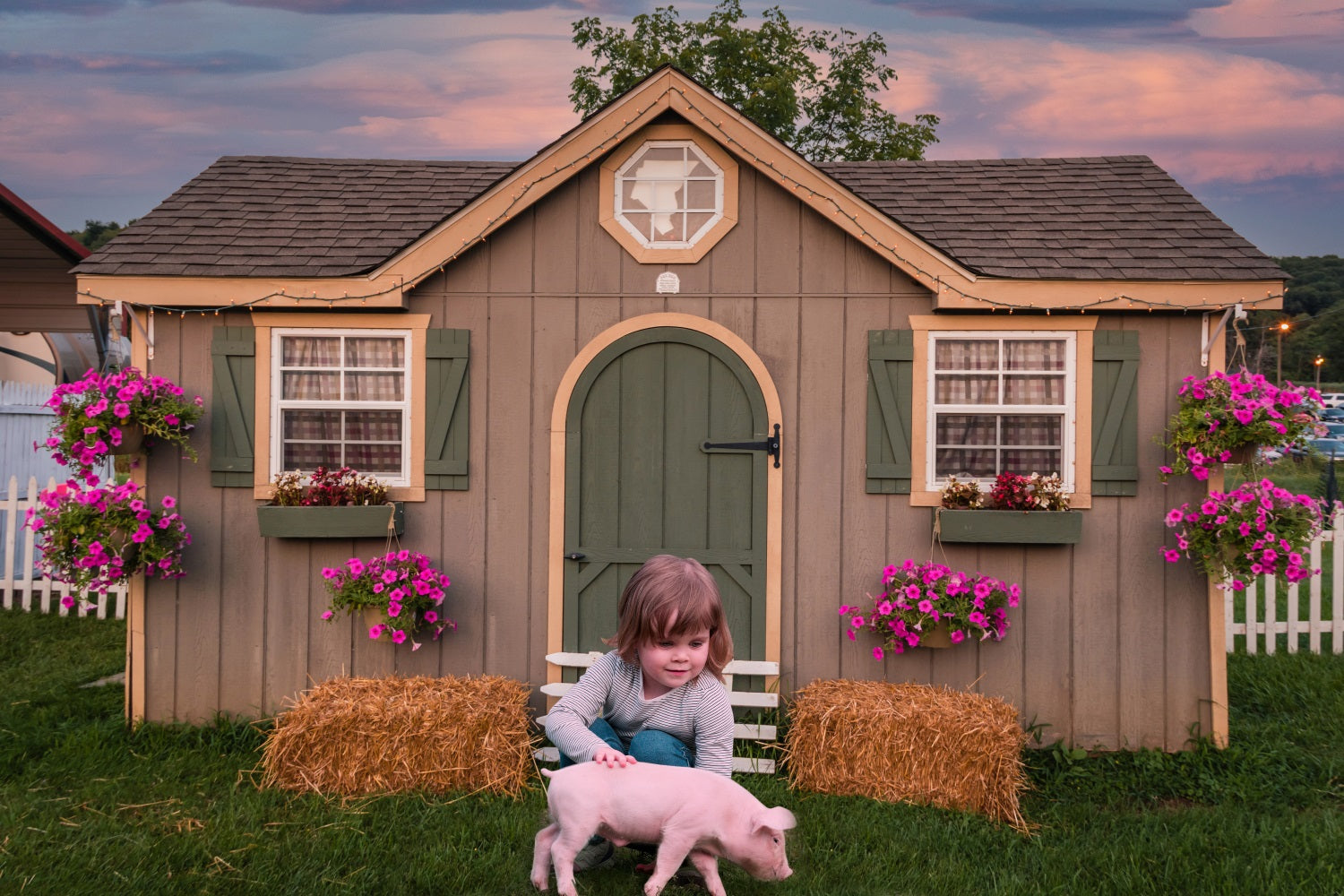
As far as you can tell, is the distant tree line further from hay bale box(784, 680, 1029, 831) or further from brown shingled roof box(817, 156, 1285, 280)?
hay bale box(784, 680, 1029, 831)

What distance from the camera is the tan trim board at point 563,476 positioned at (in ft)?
17.5

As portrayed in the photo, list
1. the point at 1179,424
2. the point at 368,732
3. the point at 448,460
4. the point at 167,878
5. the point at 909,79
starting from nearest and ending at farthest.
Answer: the point at 167,878
the point at 368,732
the point at 1179,424
the point at 448,460
the point at 909,79

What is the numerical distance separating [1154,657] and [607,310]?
12.0 ft

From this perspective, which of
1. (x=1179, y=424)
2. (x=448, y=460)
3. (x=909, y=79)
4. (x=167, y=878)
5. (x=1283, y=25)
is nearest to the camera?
(x=167, y=878)

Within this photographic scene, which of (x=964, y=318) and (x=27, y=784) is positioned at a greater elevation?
(x=964, y=318)

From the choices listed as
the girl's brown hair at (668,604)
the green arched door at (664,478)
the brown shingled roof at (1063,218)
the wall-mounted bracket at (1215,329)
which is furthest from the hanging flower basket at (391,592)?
the wall-mounted bracket at (1215,329)

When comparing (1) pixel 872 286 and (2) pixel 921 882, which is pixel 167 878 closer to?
(2) pixel 921 882

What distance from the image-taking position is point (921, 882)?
3537mm

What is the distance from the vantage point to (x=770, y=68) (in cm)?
1656

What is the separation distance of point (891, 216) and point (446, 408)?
269 cm

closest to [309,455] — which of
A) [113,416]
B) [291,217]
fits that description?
[113,416]

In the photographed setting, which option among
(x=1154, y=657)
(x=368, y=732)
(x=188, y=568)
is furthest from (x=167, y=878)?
(x=1154, y=657)

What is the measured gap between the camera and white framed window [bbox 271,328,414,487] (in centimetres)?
544

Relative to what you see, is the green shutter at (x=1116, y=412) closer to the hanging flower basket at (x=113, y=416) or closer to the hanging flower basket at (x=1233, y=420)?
the hanging flower basket at (x=1233, y=420)
